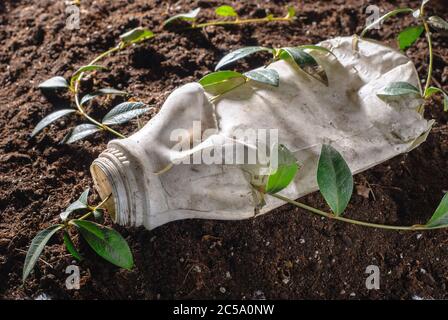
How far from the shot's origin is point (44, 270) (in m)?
1.32

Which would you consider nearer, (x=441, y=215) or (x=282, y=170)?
(x=282, y=170)

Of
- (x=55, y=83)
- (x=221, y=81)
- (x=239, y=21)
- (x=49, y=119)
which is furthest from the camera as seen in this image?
(x=239, y=21)

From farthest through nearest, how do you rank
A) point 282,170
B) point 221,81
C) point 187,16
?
point 187,16
point 221,81
point 282,170

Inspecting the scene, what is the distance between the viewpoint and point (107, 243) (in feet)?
4.16

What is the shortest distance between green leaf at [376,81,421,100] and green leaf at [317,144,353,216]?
Answer: 23 centimetres

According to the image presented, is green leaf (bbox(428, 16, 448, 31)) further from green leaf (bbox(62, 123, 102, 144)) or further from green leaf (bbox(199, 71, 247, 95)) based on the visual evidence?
green leaf (bbox(62, 123, 102, 144))

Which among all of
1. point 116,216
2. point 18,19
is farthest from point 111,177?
point 18,19

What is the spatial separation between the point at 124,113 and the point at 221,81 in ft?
0.85

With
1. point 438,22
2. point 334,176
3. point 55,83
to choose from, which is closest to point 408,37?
point 438,22

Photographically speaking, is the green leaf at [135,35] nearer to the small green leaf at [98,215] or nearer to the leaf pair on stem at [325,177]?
the small green leaf at [98,215]

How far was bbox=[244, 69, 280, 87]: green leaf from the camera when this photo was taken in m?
1.37

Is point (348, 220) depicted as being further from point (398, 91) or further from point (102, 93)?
point (102, 93)

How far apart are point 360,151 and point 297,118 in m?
0.16

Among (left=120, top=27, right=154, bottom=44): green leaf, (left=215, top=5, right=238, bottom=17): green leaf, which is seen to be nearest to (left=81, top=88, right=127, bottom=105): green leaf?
(left=120, top=27, right=154, bottom=44): green leaf
